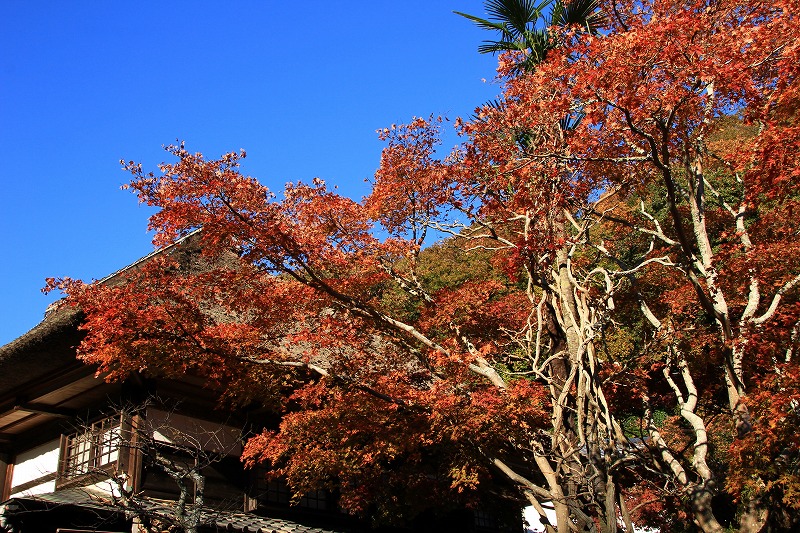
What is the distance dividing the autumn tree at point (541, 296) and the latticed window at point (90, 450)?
94cm

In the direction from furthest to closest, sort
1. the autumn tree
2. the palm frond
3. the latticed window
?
1. the palm frond
2. the latticed window
3. the autumn tree

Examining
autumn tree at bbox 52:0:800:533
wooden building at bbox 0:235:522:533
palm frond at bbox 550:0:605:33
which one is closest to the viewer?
autumn tree at bbox 52:0:800:533

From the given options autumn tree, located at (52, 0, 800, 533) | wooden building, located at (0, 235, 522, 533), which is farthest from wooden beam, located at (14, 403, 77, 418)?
autumn tree, located at (52, 0, 800, 533)

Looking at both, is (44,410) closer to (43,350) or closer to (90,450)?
(90,450)

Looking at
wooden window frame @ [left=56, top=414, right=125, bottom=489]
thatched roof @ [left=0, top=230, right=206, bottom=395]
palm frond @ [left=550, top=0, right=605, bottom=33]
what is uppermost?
palm frond @ [left=550, top=0, right=605, bottom=33]

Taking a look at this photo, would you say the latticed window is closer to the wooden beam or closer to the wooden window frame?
the wooden window frame

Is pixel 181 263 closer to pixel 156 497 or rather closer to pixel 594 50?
pixel 156 497

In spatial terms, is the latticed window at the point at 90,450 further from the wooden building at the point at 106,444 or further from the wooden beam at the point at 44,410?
the wooden beam at the point at 44,410

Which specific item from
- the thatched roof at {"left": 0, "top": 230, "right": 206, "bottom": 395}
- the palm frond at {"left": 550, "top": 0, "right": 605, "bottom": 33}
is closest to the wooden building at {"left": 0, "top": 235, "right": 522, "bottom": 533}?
the thatched roof at {"left": 0, "top": 230, "right": 206, "bottom": 395}

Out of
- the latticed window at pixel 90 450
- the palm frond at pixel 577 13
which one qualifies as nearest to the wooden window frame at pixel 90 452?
the latticed window at pixel 90 450

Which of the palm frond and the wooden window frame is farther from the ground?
the palm frond

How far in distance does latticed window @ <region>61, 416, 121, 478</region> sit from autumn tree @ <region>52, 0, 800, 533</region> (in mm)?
938

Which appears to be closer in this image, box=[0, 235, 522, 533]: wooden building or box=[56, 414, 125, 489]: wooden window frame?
→ box=[0, 235, 522, 533]: wooden building

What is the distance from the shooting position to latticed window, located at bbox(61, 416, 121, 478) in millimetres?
9235
